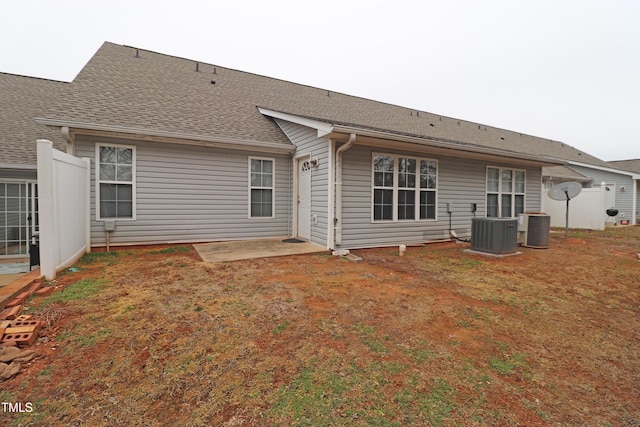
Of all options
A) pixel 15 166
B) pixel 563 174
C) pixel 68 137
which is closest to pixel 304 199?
pixel 68 137

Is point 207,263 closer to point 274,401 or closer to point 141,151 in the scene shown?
point 141,151

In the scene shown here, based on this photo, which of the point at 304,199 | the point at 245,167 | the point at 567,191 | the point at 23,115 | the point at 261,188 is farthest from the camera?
the point at 567,191

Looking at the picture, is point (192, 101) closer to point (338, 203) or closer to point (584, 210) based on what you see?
point (338, 203)

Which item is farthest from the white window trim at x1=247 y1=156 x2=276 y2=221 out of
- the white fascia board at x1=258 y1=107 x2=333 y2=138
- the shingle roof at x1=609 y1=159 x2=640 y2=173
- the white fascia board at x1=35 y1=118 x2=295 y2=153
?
the shingle roof at x1=609 y1=159 x2=640 y2=173

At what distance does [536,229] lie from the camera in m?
7.80

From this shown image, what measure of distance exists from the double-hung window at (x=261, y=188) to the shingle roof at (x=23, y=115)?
509 cm

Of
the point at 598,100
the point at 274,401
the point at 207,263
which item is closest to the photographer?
the point at 274,401

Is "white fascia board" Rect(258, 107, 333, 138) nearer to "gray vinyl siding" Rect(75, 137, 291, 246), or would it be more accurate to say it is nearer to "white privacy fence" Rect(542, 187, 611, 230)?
"gray vinyl siding" Rect(75, 137, 291, 246)

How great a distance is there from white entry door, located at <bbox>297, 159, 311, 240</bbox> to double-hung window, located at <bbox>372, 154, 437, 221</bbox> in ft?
5.60

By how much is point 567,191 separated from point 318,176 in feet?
28.3

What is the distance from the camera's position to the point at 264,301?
3469mm

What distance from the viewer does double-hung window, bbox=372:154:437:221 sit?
713 cm

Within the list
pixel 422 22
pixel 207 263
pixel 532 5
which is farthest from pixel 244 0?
pixel 207 263

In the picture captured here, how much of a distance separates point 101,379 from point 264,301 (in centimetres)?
171
